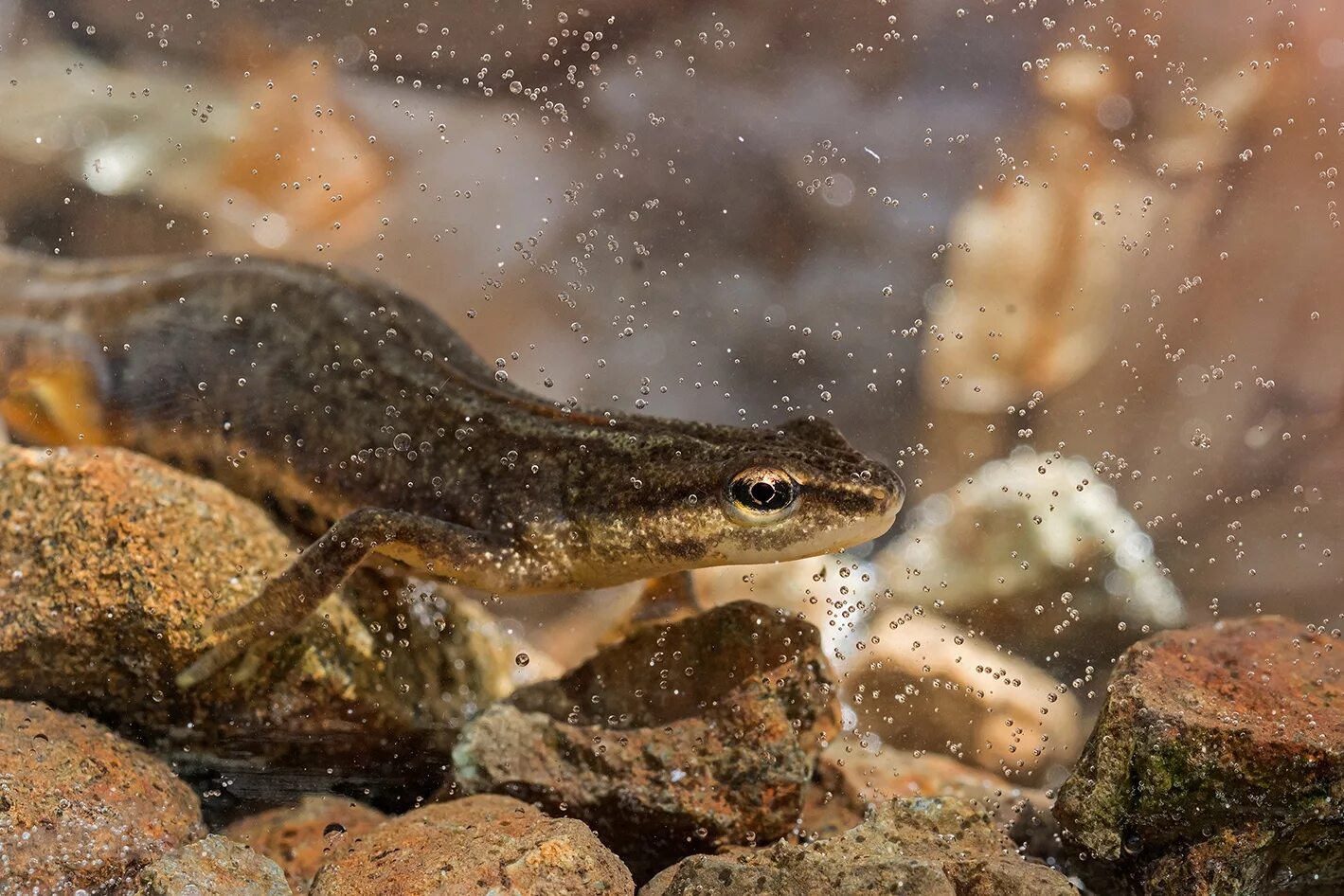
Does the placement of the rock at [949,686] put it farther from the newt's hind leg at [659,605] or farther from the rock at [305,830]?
the rock at [305,830]

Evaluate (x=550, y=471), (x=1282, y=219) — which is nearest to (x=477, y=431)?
(x=550, y=471)

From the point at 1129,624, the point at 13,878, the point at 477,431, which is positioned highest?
the point at 1129,624

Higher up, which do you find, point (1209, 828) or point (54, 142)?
point (1209, 828)

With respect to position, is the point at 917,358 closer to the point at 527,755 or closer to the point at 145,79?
the point at 527,755

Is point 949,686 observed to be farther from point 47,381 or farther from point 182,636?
point 47,381

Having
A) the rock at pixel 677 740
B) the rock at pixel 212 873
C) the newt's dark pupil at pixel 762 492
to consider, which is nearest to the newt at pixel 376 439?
the newt's dark pupil at pixel 762 492

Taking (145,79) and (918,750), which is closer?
(918,750)

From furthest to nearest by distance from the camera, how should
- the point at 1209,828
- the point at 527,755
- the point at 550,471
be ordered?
the point at 550,471
the point at 527,755
the point at 1209,828
